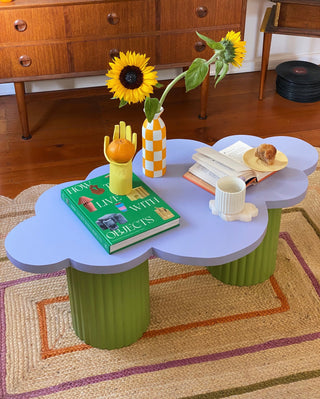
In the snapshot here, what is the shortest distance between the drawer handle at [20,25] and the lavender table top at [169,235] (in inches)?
43.0

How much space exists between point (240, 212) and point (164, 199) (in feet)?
0.80

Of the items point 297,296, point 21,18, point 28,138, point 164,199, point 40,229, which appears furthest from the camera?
point 28,138

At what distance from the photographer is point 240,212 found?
5.55 ft

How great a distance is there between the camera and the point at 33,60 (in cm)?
269

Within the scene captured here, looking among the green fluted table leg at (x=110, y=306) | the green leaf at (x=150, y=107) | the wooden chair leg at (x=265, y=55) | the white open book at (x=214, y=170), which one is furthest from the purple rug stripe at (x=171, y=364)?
the wooden chair leg at (x=265, y=55)

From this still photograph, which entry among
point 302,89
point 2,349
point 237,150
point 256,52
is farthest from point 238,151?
point 256,52

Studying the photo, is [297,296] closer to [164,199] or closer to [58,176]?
[164,199]

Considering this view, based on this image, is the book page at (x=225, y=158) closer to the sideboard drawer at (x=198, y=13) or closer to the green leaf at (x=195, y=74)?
the green leaf at (x=195, y=74)

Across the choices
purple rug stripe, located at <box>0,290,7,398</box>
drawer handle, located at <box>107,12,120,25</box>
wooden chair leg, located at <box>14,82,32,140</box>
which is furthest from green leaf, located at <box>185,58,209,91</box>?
wooden chair leg, located at <box>14,82,32,140</box>

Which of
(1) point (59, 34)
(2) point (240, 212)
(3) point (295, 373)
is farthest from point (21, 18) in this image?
(3) point (295, 373)

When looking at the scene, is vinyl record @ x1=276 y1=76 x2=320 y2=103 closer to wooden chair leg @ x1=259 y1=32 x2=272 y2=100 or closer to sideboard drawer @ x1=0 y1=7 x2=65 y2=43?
wooden chair leg @ x1=259 y1=32 x2=272 y2=100

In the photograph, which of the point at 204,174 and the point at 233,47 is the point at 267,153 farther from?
the point at 233,47

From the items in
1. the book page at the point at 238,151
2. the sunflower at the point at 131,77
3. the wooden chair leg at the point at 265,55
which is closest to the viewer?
the sunflower at the point at 131,77

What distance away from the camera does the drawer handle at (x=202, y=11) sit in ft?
8.98
